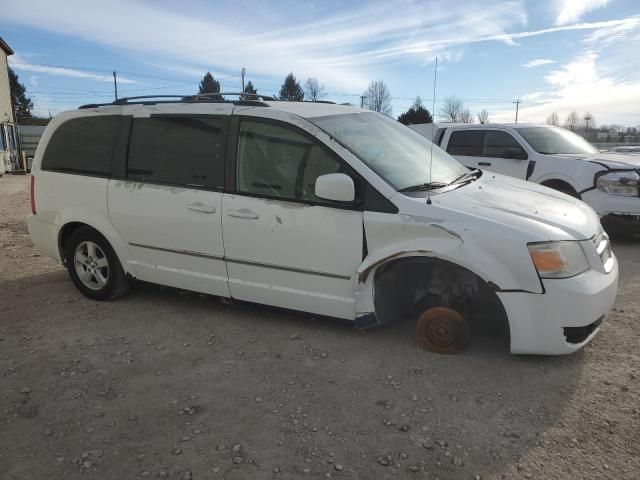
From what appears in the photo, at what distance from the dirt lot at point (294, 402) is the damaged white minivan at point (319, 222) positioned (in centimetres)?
29

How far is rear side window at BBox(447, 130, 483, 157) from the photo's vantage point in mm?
8695

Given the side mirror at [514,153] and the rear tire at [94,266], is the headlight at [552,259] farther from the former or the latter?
the side mirror at [514,153]

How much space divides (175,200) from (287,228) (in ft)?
3.53

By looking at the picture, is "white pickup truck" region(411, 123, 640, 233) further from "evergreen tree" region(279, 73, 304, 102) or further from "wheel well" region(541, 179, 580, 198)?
"evergreen tree" region(279, 73, 304, 102)

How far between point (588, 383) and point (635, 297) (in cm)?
202

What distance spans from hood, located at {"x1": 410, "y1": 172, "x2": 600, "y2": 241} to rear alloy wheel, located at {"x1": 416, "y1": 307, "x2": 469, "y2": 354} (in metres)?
0.75

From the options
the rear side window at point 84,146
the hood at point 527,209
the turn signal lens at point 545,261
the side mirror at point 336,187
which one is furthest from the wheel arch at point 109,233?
the turn signal lens at point 545,261

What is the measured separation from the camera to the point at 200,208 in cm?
414

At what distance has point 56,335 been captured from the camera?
417 centimetres

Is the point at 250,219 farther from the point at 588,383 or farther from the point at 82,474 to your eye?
the point at 588,383

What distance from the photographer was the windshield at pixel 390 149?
12.5ft

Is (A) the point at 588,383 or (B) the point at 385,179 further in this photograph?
(B) the point at 385,179

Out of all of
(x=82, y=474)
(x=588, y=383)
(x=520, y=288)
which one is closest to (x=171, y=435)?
(x=82, y=474)

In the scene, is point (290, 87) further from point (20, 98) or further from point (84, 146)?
point (84, 146)
